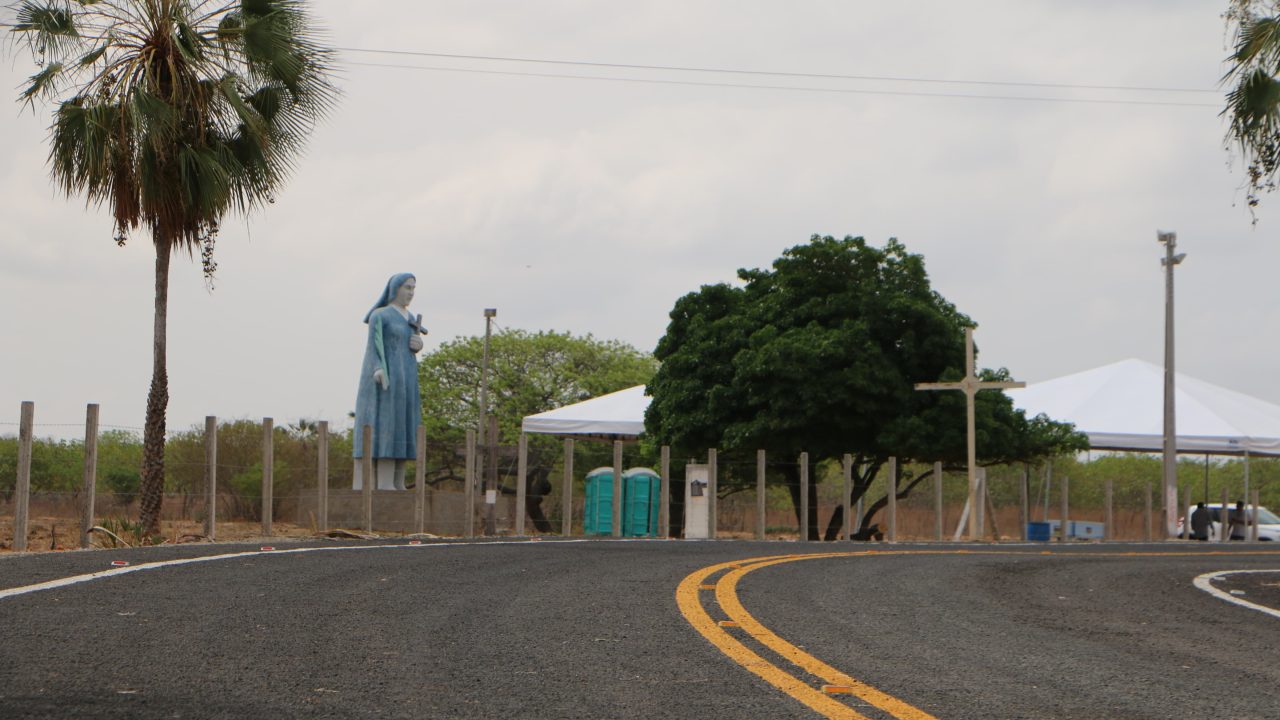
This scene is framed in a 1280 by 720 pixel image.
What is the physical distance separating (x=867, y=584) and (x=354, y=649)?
6.14 m

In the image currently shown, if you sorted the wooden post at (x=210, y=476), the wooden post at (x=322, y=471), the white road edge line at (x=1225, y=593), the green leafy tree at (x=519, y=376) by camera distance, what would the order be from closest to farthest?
the white road edge line at (x=1225, y=593)
the wooden post at (x=210, y=476)
the wooden post at (x=322, y=471)
the green leafy tree at (x=519, y=376)

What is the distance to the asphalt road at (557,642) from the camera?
5.43 meters

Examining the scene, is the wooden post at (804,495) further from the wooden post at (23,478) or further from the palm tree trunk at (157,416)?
the wooden post at (23,478)

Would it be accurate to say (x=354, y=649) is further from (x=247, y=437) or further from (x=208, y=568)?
(x=247, y=437)

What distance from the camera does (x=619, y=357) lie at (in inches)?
2469

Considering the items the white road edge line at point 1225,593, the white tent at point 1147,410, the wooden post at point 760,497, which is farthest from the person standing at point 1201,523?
the white road edge line at point 1225,593

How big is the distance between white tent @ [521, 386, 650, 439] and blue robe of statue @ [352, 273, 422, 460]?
3.39 meters

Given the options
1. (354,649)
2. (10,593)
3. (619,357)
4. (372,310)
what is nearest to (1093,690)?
(354,649)

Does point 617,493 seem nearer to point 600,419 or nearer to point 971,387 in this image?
point 971,387

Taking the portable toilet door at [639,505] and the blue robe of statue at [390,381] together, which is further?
the blue robe of statue at [390,381]

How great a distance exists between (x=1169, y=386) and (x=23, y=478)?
1082 inches

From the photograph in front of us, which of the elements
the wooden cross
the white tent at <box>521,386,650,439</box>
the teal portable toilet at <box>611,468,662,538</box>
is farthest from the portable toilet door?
the wooden cross

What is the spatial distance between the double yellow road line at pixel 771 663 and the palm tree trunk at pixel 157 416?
998cm

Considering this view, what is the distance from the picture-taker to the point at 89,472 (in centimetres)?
1573
